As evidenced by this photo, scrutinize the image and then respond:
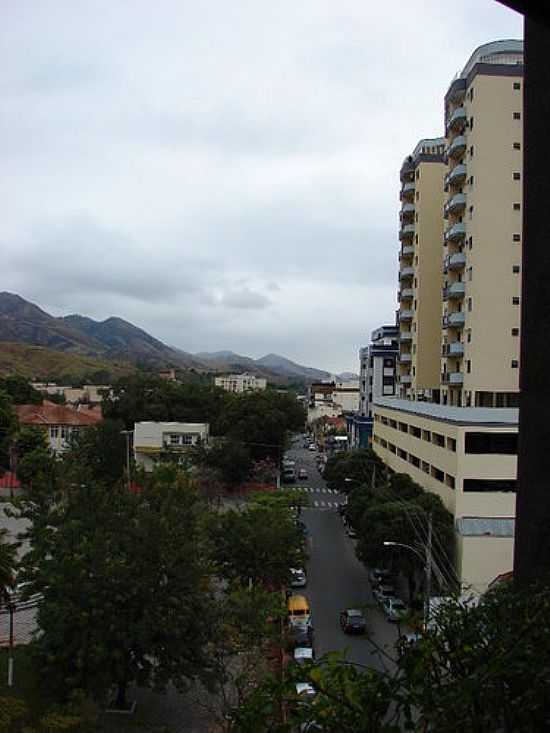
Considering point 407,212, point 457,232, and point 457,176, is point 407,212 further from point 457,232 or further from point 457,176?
point 457,232

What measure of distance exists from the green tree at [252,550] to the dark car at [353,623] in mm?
2076

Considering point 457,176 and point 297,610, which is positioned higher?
point 457,176

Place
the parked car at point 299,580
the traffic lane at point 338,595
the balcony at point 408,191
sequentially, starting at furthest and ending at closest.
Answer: the balcony at point 408,191 → the parked car at point 299,580 → the traffic lane at point 338,595

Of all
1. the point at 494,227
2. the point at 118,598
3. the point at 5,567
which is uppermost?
the point at 494,227

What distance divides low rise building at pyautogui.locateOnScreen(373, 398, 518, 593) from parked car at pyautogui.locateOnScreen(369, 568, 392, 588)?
114 inches

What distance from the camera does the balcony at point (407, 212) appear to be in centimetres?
4185

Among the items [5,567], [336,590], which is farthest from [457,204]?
[5,567]

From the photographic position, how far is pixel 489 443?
905 inches

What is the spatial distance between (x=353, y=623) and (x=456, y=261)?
730 inches

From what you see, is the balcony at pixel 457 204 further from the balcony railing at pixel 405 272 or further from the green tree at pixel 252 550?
the green tree at pixel 252 550

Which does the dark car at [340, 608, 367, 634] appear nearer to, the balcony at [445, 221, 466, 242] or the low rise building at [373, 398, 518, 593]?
the low rise building at [373, 398, 518, 593]

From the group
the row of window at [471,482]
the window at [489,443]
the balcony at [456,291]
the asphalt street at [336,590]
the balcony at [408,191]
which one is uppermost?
the balcony at [408,191]

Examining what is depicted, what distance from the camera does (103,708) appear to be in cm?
1270

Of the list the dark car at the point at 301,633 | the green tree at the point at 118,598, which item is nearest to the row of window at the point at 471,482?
the dark car at the point at 301,633
